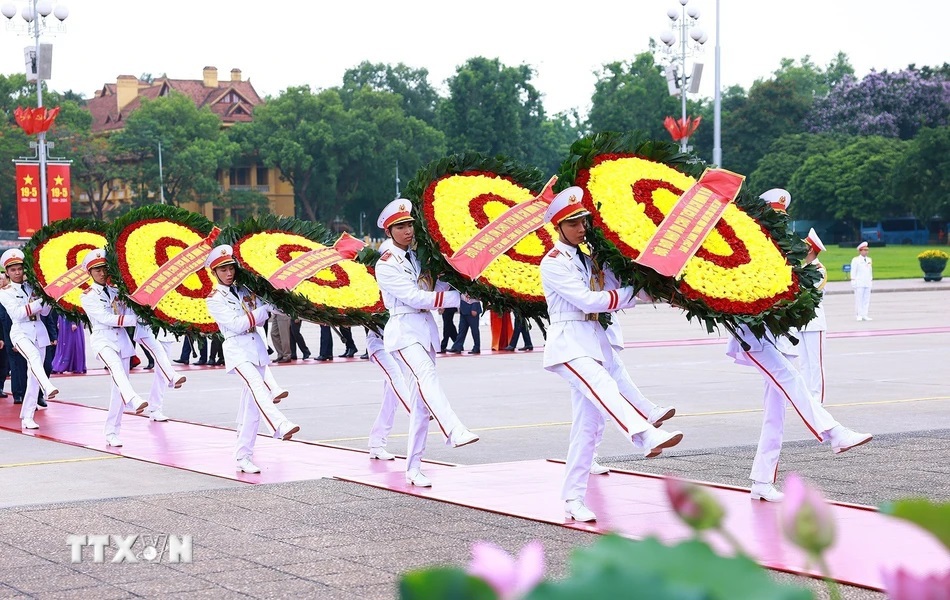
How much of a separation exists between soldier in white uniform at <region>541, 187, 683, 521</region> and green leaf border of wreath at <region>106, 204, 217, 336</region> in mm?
5577

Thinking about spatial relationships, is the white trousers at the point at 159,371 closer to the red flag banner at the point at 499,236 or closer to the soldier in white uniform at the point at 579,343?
the red flag banner at the point at 499,236

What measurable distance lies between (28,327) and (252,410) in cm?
579

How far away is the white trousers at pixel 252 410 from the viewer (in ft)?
35.2

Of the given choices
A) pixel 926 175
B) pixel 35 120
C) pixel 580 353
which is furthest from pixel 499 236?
pixel 926 175

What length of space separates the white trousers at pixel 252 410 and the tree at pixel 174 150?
217 ft

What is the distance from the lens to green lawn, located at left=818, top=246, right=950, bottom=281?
2095 inches

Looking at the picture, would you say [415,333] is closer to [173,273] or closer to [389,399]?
[389,399]

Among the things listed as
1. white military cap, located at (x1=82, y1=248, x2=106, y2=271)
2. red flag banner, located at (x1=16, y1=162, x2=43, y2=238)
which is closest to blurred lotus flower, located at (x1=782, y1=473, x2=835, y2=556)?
white military cap, located at (x1=82, y1=248, x2=106, y2=271)

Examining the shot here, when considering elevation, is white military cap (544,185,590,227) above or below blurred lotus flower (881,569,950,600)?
above

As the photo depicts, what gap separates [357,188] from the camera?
85188 millimetres

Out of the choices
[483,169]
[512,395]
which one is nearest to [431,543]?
[483,169]

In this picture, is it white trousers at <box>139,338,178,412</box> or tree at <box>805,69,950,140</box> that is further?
tree at <box>805,69,950,140</box>

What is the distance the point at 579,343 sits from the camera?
26.6 ft

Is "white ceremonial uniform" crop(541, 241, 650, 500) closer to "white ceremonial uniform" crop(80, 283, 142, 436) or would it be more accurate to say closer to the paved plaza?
the paved plaza
